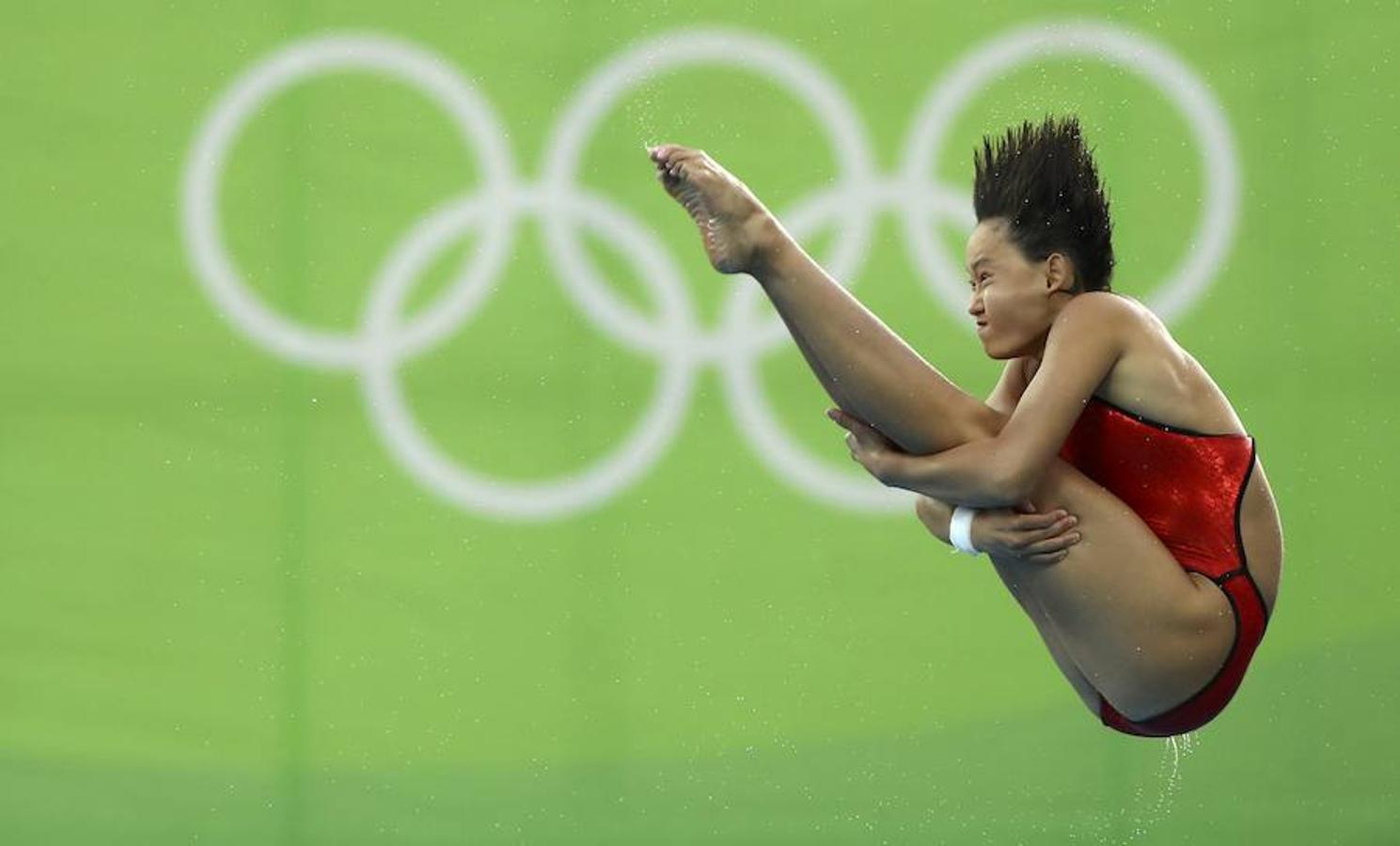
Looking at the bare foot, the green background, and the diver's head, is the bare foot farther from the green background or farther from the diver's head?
the green background

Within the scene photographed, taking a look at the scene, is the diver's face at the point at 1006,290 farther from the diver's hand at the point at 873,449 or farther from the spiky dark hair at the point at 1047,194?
the diver's hand at the point at 873,449

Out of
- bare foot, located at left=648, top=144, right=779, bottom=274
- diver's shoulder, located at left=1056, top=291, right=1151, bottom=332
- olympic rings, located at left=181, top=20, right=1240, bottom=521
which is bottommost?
diver's shoulder, located at left=1056, top=291, right=1151, bottom=332

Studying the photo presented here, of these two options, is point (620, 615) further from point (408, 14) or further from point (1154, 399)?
point (1154, 399)

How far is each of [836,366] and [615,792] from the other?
285 centimetres

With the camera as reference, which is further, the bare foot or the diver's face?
the diver's face

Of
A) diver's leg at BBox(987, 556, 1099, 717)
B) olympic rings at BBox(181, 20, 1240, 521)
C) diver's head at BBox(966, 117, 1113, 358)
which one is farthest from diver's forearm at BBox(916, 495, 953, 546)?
olympic rings at BBox(181, 20, 1240, 521)

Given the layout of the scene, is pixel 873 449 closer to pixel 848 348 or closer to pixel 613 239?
pixel 848 348

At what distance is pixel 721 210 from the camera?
317 centimetres

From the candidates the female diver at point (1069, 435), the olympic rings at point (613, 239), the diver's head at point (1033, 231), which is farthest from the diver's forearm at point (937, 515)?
the olympic rings at point (613, 239)

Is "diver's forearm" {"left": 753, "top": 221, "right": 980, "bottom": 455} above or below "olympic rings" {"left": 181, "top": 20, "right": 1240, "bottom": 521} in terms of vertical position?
below

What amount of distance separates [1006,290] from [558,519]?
2472 mm

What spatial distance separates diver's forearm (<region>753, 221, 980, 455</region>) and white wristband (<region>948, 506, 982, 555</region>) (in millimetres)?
276

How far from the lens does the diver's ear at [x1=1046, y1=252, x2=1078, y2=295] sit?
358 centimetres

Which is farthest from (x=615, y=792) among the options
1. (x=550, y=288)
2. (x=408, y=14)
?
(x=408, y=14)
